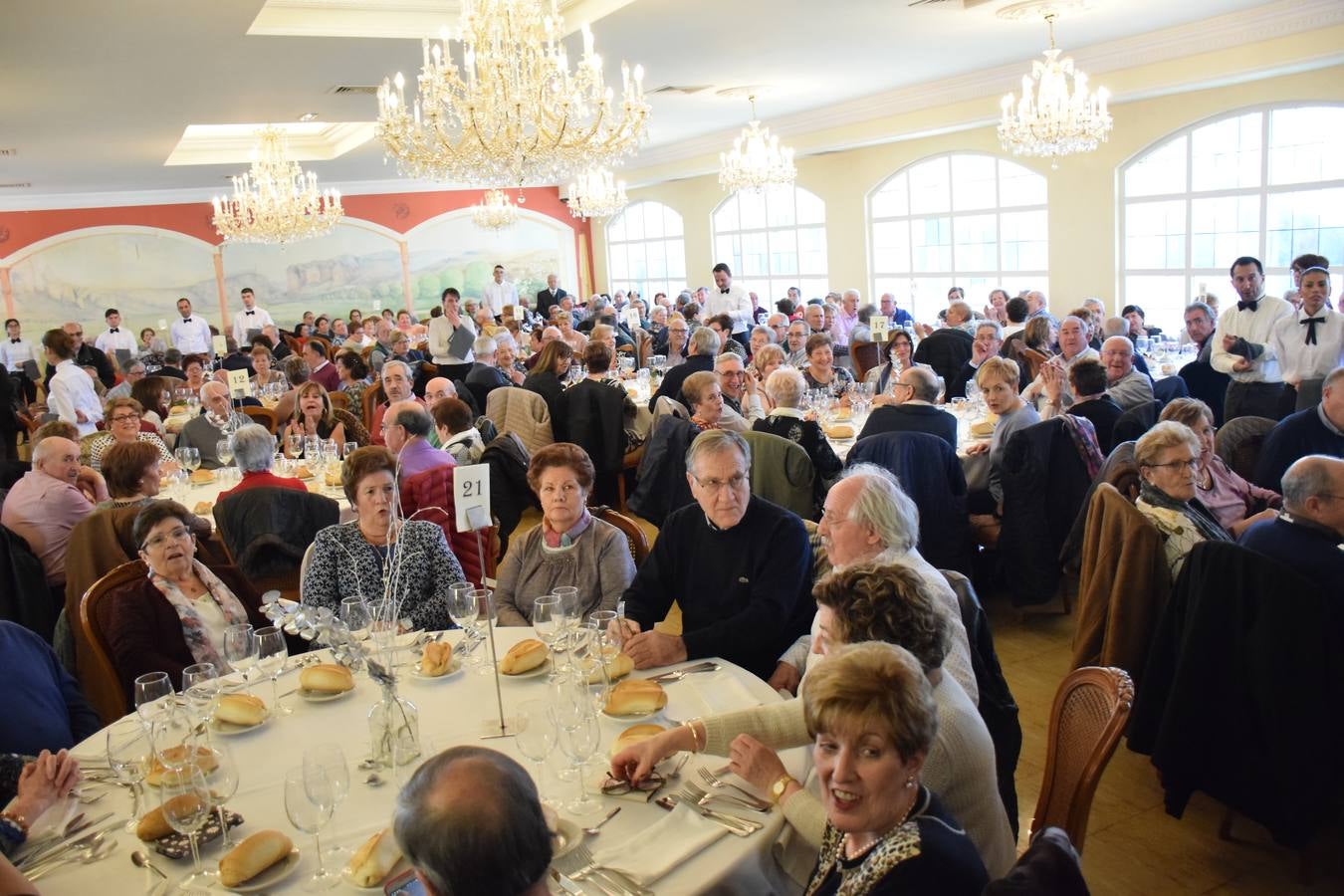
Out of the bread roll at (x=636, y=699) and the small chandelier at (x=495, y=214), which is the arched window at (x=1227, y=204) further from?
the bread roll at (x=636, y=699)

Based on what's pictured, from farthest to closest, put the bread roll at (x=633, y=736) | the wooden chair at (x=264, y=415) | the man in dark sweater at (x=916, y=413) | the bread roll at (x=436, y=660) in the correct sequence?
the wooden chair at (x=264, y=415) < the man in dark sweater at (x=916, y=413) < the bread roll at (x=436, y=660) < the bread roll at (x=633, y=736)

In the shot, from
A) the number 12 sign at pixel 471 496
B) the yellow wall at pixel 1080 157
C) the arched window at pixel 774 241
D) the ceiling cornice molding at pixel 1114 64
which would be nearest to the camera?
the number 12 sign at pixel 471 496

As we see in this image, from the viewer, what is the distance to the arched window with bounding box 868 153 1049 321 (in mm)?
12141

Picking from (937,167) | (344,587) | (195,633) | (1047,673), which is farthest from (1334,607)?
(937,167)

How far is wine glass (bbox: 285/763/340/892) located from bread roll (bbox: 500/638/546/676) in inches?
32.0

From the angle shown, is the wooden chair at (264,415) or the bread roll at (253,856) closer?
the bread roll at (253,856)

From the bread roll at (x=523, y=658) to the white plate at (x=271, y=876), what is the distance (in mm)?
807

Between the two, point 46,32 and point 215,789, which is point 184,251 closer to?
point 46,32

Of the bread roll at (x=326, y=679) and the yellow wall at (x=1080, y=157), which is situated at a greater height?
the yellow wall at (x=1080, y=157)

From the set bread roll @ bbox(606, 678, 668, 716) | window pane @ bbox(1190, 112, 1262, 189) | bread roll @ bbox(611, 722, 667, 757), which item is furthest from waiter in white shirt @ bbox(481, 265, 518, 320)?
bread roll @ bbox(611, 722, 667, 757)

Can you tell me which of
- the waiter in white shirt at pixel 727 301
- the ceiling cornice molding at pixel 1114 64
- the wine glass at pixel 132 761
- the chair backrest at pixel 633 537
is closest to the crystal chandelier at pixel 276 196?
the waiter in white shirt at pixel 727 301

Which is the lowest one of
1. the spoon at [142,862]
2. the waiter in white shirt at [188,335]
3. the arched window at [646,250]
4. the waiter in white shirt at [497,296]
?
the spoon at [142,862]

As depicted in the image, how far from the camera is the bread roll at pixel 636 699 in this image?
2357 mm

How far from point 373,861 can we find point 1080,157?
11133mm
